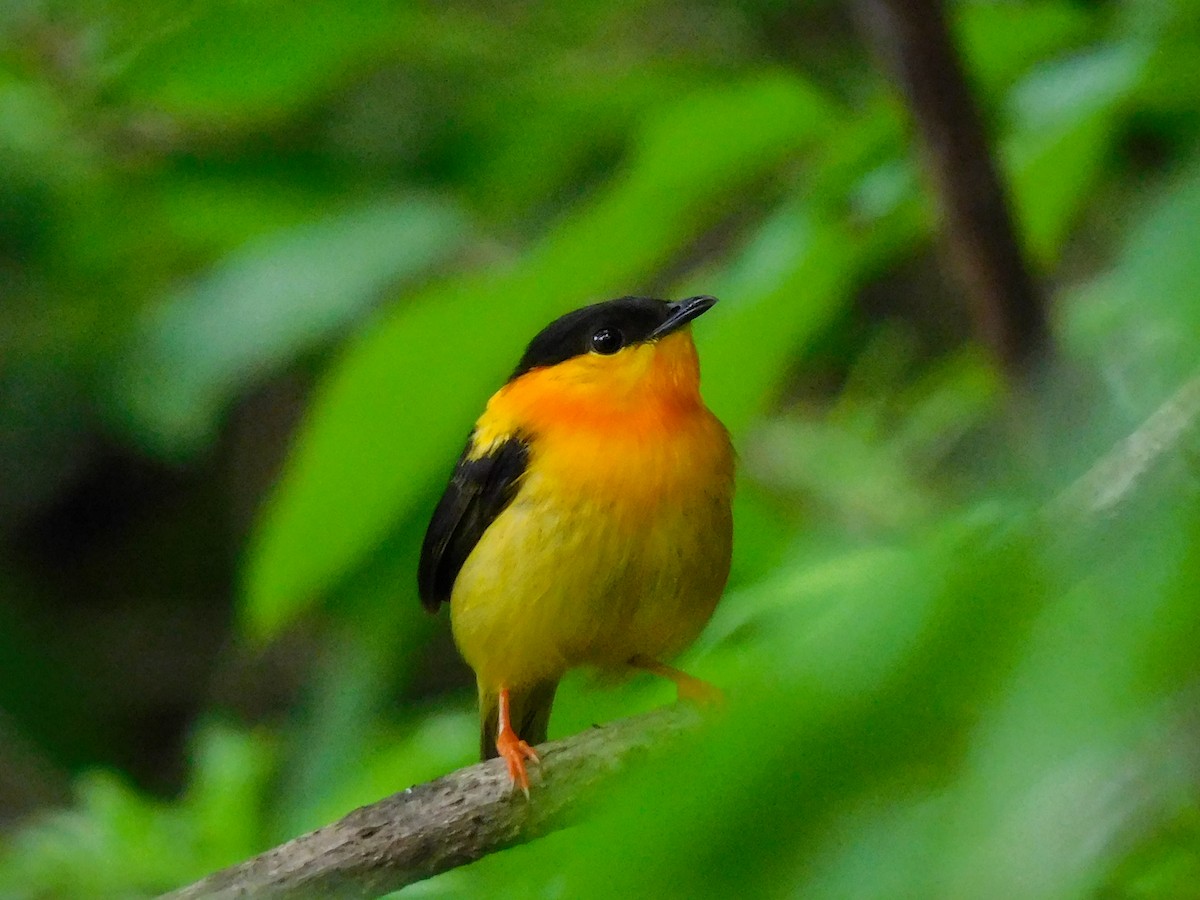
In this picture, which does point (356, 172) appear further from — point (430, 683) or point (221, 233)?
point (430, 683)

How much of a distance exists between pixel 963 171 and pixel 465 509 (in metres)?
1.78

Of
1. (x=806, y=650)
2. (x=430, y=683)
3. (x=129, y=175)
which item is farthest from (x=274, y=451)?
(x=806, y=650)

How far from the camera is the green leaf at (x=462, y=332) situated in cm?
280

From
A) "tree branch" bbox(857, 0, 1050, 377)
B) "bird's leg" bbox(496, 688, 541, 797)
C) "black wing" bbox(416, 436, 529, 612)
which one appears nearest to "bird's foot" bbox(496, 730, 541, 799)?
"bird's leg" bbox(496, 688, 541, 797)

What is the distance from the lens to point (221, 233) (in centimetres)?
445

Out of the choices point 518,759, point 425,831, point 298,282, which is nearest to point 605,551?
point 518,759

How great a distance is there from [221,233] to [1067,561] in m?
4.21

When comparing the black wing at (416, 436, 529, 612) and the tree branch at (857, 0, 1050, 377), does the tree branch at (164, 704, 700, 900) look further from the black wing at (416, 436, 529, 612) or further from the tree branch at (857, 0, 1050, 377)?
the black wing at (416, 436, 529, 612)

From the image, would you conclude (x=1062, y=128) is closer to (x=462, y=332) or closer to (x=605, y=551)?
(x=462, y=332)

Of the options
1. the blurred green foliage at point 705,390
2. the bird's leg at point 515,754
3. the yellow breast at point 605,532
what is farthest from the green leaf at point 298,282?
the bird's leg at point 515,754

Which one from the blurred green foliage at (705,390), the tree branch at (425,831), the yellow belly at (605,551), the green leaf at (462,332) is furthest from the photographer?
the yellow belly at (605,551)

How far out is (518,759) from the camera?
2582mm

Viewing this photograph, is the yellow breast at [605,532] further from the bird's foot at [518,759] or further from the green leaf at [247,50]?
the green leaf at [247,50]

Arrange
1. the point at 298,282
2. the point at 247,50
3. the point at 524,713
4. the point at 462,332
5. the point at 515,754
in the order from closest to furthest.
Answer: the point at 515,754
the point at 462,332
the point at 298,282
the point at 247,50
the point at 524,713
